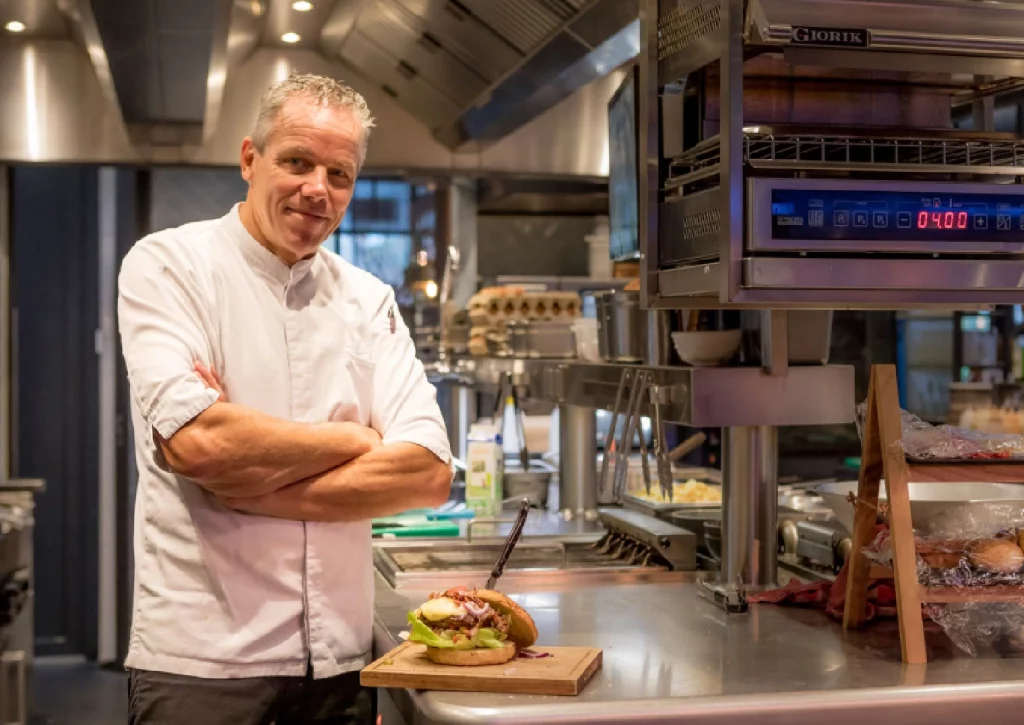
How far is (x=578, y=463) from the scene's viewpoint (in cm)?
374

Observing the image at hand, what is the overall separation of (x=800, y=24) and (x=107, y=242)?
4921 millimetres

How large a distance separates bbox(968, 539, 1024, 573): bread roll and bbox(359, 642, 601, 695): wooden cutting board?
2.21 feet

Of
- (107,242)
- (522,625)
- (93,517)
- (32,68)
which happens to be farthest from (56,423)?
(522,625)

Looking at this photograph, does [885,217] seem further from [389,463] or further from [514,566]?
[514,566]

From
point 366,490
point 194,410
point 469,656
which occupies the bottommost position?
point 469,656

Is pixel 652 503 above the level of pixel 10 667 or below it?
above

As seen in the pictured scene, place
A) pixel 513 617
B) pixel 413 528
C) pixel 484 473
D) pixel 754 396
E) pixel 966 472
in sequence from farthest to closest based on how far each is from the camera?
pixel 484 473 < pixel 413 528 < pixel 754 396 < pixel 966 472 < pixel 513 617

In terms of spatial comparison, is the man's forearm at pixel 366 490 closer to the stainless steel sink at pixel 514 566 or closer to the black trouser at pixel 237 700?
the black trouser at pixel 237 700

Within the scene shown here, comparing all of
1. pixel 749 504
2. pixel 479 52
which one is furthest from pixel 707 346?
pixel 479 52

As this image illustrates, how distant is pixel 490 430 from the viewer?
3.71 m

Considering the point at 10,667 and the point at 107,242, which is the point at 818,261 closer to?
the point at 10,667

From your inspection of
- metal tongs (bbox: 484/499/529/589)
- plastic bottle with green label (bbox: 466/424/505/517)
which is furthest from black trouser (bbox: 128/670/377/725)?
plastic bottle with green label (bbox: 466/424/505/517)

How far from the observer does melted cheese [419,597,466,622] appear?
5.90 ft

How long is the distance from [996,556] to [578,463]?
71.9 inches
